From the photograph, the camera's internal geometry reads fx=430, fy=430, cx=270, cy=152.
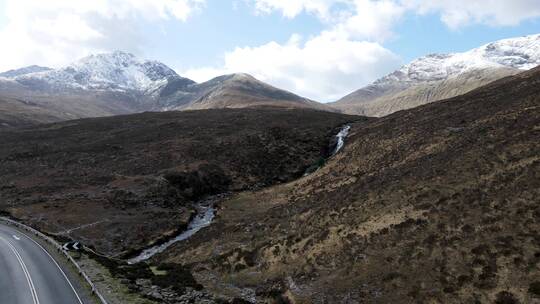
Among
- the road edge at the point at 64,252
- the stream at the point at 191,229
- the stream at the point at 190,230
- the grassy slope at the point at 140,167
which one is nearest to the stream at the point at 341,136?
the grassy slope at the point at 140,167

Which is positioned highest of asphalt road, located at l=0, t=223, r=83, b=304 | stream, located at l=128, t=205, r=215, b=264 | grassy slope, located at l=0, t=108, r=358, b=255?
grassy slope, located at l=0, t=108, r=358, b=255

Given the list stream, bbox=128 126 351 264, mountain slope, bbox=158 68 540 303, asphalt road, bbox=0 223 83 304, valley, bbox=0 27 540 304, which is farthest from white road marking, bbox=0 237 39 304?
mountain slope, bbox=158 68 540 303

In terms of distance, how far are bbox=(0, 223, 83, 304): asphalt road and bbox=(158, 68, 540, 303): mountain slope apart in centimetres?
1063

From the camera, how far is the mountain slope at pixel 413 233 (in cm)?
2539

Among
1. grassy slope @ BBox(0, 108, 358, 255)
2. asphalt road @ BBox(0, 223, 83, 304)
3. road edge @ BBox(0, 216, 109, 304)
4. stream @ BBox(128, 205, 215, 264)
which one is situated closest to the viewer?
asphalt road @ BBox(0, 223, 83, 304)

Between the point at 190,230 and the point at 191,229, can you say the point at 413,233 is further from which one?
the point at 191,229

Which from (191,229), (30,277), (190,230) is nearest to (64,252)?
(30,277)

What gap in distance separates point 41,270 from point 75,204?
32324 millimetres

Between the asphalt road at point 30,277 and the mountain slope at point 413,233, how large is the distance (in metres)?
10.6

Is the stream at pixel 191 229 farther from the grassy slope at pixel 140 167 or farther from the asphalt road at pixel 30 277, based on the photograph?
the asphalt road at pixel 30 277

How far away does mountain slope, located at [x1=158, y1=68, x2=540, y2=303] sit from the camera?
83.3 feet

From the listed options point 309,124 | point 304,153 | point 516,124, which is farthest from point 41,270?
point 309,124

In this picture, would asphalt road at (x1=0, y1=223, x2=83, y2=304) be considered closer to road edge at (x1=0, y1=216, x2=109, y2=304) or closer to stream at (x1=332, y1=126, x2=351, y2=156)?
road edge at (x1=0, y1=216, x2=109, y2=304)

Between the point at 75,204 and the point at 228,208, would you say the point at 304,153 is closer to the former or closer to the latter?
the point at 228,208
